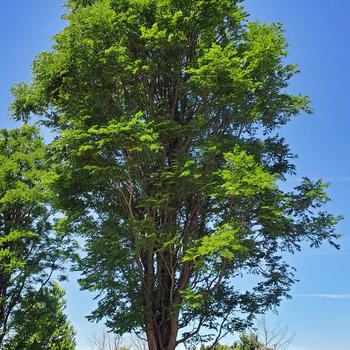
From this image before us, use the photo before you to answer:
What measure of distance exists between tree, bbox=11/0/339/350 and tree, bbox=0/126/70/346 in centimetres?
608

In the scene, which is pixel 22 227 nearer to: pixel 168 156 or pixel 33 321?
pixel 33 321

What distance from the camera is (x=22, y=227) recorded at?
20.0 meters

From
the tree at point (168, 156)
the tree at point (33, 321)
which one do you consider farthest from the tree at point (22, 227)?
the tree at point (168, 156)

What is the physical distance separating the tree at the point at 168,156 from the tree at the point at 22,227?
608 centimetres

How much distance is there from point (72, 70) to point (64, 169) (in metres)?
3.02

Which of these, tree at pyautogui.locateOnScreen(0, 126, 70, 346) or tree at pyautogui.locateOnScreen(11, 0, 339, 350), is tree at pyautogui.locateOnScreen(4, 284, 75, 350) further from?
tree at pyautogui.locateOnScreen(11, 0, 339, 350)

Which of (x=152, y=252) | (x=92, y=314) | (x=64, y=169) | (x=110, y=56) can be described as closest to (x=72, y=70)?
(x=110, y=56)

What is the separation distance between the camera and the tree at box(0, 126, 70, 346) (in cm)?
1880

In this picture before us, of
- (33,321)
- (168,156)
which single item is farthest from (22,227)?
(168,156)

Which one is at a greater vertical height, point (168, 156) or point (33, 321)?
point (168, 156)

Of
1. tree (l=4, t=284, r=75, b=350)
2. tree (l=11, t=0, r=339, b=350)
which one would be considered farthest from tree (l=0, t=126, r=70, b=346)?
tree (l=11, t=0, r=339, b=350)

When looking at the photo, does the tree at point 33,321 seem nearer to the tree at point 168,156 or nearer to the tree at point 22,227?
the tree at point 22,227

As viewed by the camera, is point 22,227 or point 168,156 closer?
point 168,156

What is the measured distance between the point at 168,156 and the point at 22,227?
32.9ft
